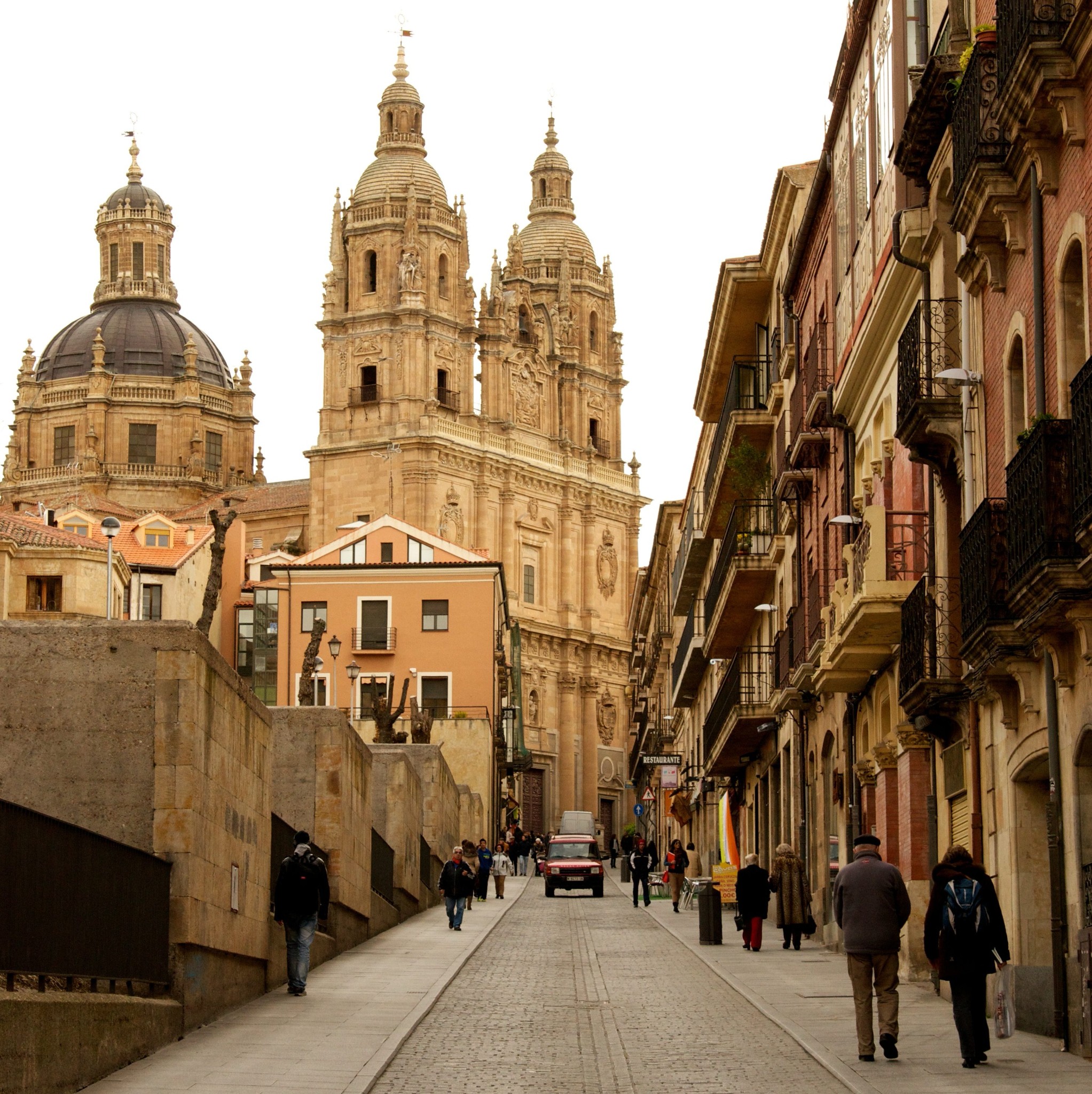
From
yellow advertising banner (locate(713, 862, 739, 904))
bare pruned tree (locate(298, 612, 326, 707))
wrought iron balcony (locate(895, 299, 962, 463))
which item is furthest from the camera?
bare pruned tree (locate(298, 612, 326, 707))

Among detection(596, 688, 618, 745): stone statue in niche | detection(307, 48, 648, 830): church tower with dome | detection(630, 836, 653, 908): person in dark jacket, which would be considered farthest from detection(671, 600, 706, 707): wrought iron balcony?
detection(596, 688, 618, 745): stone statue in niche

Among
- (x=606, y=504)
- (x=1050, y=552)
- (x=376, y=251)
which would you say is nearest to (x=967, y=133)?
(x=1050, y=552)

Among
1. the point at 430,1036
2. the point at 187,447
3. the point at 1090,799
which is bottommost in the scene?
the point at 430,1036

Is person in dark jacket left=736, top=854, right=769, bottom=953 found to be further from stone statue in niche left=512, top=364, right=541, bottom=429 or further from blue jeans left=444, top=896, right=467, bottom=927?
stone statue in niche left=512, top=364, right=541, bottom=429

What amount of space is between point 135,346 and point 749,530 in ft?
310

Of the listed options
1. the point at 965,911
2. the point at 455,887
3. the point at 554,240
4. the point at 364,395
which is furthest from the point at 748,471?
the point at 554,240

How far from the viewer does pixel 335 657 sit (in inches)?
1960

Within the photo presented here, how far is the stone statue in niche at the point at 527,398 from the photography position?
11081cm

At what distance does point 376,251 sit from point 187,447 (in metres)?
24.0

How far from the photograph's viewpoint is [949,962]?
13719 mm

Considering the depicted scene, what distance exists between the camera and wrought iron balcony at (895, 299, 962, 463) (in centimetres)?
1800

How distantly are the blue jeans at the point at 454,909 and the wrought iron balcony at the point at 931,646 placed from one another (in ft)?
38.3

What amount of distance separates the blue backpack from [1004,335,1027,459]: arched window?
374 cm

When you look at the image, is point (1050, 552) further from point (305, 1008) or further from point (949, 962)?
point (305, 1008)
